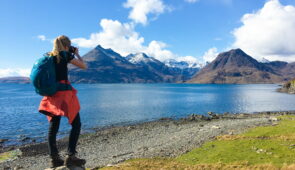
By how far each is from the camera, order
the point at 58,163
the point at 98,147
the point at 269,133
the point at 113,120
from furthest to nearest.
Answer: the point at 113,120
the point at 98,147
the point at 269,133
the point at 58,163

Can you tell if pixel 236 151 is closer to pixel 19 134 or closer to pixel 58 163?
pixel 58 163

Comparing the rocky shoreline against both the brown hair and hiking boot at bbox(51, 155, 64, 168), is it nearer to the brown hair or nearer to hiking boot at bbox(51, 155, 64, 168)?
hiking boot at bbox(51, 155, 64, 168)

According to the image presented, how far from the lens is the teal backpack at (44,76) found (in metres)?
7.20

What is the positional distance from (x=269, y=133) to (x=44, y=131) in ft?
147

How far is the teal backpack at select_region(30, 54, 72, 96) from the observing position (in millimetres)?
7203

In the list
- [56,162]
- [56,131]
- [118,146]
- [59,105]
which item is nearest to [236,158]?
[56,162]

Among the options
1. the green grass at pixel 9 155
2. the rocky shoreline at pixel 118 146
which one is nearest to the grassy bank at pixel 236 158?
the rocky shoreline at pixel 118 146

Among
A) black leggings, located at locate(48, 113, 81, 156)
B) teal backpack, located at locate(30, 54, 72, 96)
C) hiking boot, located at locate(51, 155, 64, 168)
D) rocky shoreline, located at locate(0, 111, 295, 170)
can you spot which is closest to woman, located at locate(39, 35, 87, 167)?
black leggings, located at locate(48, 113, 81, 156)

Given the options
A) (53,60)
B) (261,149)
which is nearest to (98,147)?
(261,149)

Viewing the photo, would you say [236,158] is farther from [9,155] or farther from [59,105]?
[9,155]

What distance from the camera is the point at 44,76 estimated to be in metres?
7.24

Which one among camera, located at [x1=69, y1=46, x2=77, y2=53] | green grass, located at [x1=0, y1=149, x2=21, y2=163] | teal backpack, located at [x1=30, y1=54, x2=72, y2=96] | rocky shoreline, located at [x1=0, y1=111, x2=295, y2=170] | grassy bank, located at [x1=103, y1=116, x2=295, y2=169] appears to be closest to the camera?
teal backpack, located at [x1=30, y1=54, x2=72, y2=96]

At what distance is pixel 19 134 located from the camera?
47938 millimetres

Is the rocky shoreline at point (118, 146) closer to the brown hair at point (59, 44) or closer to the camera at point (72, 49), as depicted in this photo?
the camera at point (72, 49)
